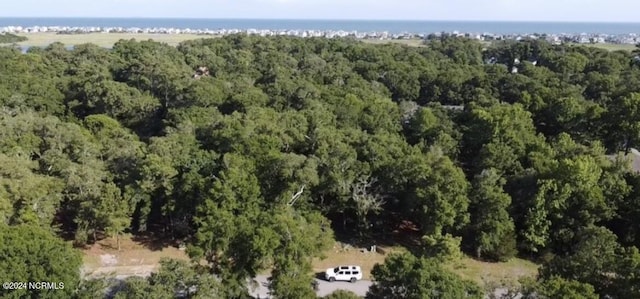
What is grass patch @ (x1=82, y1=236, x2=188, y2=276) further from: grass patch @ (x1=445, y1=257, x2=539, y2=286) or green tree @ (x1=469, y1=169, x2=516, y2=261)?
green tree @ (x1=469, y1=169, x2=516, y2=261)

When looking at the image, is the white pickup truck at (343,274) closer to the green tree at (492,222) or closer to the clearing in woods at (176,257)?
the clearing in woods at (176,257)

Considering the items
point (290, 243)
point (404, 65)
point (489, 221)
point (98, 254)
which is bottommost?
point (98, 254)

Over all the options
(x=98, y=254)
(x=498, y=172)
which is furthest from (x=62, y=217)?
(x=498, y=172)

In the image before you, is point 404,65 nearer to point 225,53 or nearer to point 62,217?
point 225,53

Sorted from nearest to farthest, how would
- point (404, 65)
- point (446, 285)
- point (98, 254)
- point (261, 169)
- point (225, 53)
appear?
point (446, 285) < point (98, 254) < point (261, 169) < point (404, 65) < point (225, 53)

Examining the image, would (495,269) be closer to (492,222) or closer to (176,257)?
(492,222)

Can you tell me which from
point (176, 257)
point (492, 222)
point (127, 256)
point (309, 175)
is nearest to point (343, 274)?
point (309, 175)

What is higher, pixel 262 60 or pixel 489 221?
pixel 262 60
